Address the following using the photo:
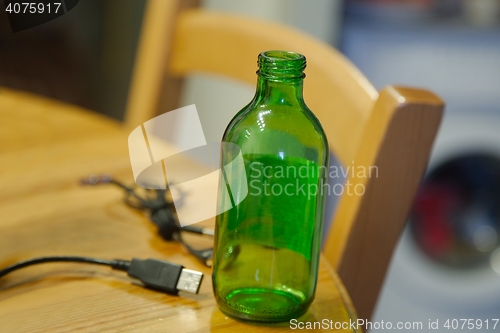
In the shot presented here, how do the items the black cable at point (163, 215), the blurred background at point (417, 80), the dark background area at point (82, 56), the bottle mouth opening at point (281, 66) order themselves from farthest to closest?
the dark background area at point (82, 56)
the blurred background at point (417, 80)
the black cable at point (163, 215)
the bottle mouth opening at point (281, 66)

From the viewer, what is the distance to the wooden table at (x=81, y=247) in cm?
41

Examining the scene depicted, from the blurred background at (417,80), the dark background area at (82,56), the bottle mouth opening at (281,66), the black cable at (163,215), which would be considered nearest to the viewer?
the bottle mouth opening at (281,66)

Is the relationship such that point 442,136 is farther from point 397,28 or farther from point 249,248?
point 249,248

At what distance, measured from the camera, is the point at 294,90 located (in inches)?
15.3

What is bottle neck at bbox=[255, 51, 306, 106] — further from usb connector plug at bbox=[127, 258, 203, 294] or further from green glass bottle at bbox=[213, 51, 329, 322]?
usb connector plug at bbox=[127, 258, 203, 294]

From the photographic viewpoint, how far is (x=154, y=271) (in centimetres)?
45

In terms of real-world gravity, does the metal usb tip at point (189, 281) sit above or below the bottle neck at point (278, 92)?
below

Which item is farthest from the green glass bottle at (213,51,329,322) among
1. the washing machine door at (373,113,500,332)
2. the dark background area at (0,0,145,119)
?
the dark background area at (0,0,145,119)

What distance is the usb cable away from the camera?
1.44ft

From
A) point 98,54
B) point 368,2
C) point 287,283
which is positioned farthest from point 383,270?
point 98,54

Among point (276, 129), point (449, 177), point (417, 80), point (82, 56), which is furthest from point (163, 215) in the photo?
point (82, 56)

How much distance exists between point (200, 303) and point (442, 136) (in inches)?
44.6

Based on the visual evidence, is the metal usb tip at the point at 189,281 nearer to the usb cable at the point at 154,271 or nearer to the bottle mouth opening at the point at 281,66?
the usb cable at the point at 154,271

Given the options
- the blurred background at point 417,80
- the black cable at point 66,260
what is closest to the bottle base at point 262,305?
the black cable at point 66,260
